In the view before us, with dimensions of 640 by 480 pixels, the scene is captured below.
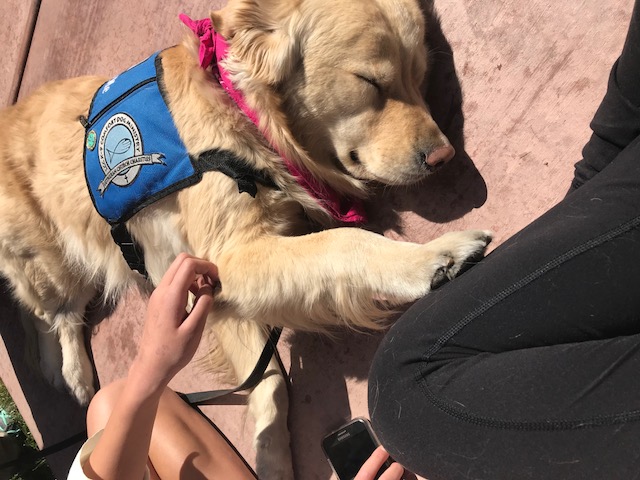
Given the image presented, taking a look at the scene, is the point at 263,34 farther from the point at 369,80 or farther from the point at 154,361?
the point at 154,361

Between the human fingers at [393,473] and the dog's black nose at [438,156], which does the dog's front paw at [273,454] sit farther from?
the dog's black nose at [438,156]

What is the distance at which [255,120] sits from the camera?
6.98ft

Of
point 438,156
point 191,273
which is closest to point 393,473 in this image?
point 191,273

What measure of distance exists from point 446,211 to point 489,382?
98 cm

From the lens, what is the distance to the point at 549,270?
150 cm

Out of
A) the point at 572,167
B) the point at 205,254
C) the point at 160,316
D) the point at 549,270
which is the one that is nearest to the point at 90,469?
the point at 160,316

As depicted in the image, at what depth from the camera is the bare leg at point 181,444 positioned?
2.35 metres

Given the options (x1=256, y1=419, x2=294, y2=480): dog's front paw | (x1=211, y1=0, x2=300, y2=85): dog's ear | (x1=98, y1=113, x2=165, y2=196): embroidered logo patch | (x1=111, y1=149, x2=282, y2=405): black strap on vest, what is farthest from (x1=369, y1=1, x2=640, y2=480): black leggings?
(x1=98, y1=113, x2=165, y2=196): embroidered logo patch

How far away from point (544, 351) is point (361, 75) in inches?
46.2

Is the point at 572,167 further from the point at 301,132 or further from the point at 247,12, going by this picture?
the point at 247,12

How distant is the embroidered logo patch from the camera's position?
2.17 m

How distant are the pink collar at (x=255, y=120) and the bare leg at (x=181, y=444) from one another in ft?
4.07

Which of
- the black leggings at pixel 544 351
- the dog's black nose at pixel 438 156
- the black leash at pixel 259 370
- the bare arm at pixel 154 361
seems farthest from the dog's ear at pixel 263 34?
the black leash at pixel 259 370

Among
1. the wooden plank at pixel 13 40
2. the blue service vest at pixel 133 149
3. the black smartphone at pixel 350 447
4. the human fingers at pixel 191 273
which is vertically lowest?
the black smartphone at pixel 350 447
